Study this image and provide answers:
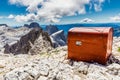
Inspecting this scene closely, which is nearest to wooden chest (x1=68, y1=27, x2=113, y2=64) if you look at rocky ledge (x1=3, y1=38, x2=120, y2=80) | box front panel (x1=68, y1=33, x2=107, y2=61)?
box front panel (x1=68, y1=33, x2=107, y2=61)

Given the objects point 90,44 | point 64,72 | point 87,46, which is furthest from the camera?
point 87,46

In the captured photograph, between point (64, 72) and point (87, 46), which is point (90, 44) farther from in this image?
point (64, 72)

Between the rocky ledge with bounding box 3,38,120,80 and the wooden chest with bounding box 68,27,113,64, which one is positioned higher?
the wooden chest with bounding box 68,27,113,64

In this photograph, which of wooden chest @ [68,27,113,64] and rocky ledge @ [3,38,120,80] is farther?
wooden chest @ [68,27,113,64]

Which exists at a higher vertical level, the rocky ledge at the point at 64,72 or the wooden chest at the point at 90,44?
the wooden chest at the point at 90,44

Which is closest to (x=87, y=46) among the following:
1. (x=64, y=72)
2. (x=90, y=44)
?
(x=90, y=44)

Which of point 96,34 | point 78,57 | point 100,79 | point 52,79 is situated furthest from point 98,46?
point 52,79

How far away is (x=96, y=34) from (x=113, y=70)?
11.6 feet

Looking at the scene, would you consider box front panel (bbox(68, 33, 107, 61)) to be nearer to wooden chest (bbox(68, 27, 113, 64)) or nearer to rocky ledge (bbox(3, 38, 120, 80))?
wooden chest (bbox(68, 27, 113, 64))

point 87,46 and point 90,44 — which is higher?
point 90,44

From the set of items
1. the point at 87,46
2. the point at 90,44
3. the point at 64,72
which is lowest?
the point at 64,72

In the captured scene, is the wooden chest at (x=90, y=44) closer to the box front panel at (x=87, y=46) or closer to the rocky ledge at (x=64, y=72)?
the box front panel at (x=87, y=46)

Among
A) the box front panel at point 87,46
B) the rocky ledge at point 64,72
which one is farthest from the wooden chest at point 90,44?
the rocky ledge at point 64,72

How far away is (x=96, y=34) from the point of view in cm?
1962
